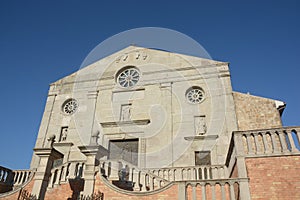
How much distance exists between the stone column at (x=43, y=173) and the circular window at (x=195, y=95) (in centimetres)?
915

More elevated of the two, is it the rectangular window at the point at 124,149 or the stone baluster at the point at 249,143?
the rectangular window at the point at 124,149

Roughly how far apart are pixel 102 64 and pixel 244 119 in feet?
36.8

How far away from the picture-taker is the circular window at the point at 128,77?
1706cm

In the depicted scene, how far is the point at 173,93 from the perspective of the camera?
15328 mm

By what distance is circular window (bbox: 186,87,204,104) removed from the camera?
14.8 metres

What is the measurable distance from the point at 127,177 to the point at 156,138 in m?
5.16

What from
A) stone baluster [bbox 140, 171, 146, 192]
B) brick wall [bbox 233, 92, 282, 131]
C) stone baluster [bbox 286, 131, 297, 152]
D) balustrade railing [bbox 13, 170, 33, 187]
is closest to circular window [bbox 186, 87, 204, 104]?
brick wall [bbox 233, 92, 282, 131]

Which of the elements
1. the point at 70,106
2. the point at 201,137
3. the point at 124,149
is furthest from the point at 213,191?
the point at 70,106

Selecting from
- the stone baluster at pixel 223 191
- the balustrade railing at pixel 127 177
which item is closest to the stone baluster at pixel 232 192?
the stone baluster at pixel 223 191

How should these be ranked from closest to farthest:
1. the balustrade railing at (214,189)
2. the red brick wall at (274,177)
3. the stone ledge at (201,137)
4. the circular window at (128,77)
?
1. the red brick wall at (274,177)
2. the balustrade railing at (214,189)
3. the stone ledge at (201,137)
4. the circular window at (128,77)

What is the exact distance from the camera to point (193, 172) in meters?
11.2

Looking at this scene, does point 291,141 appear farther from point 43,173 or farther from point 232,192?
point 43,173

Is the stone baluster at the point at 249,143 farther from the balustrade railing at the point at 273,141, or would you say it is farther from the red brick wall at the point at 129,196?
the red brick wall at the point at 129,196

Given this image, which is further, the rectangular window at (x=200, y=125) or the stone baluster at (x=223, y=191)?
the rectangular window at (x=200, y=125)
